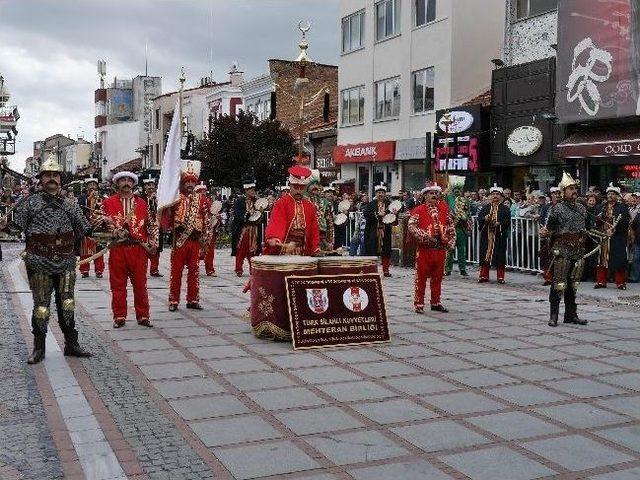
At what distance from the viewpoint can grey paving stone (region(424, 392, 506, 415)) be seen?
19.6 feet

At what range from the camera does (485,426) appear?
18.2ft

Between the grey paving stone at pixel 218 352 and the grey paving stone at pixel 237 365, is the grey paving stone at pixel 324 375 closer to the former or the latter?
the grey paving stone at pixel 237 365

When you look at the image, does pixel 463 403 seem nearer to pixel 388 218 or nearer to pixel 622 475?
pixel 622 475

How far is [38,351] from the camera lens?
292 inches

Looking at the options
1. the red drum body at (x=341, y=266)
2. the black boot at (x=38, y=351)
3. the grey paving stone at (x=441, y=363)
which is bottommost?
the grey paving stone at (x=441, y=363)

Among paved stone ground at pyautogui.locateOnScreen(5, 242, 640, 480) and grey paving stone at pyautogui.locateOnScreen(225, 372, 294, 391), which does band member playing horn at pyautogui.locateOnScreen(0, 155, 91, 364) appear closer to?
paved stone ground at pyautogui.locateOnScreen(5, 242, 640, 480)

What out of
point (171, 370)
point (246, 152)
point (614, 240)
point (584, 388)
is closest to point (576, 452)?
point (584, 388)

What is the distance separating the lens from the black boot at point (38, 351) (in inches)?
289

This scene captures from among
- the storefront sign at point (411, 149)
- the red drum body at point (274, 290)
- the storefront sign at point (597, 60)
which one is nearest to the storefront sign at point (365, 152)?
the storefront sign at point (411, 149)

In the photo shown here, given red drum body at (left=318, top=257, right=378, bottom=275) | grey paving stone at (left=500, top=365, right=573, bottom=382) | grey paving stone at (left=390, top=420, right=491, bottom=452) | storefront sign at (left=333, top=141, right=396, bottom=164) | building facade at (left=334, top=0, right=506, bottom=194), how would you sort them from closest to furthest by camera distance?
grey paving stone at (left=390, top=420, right=491, bottom=452), grey paving stone at (left=500, top=365, right=573, bottom=382), red drum body at (left=318, top=257, right=378, bottom=275), building facade at (left=334, top=0, right=506, bottom=194), storefront sign at (left=333, top=141, right=396, bottom=164)

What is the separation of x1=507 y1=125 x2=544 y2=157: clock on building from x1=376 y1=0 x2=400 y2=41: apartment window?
7757 millimetres

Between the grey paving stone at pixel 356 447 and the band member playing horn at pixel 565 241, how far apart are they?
517 centimetres

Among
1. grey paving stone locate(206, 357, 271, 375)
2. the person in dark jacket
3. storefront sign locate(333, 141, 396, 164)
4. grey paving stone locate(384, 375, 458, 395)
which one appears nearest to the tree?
storefront sign locate(333, 141, 396, 164)

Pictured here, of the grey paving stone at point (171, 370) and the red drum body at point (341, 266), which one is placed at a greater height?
the red drum body at point (341, 266)
